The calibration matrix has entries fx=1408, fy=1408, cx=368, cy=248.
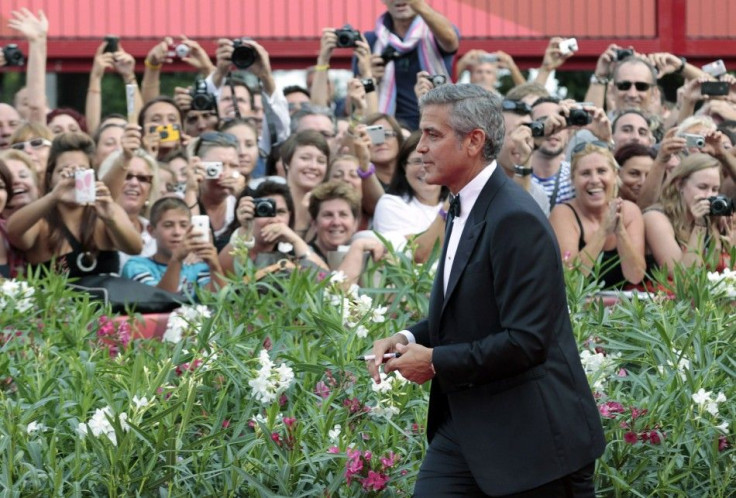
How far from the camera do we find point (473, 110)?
3.90 m

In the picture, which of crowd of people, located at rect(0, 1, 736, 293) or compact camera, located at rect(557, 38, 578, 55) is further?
compact camera, located at rect(557, 38, 578, 55)

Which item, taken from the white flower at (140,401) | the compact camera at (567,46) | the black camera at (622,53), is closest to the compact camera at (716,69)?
the black camera at (622,53)

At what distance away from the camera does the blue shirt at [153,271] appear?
748 cm

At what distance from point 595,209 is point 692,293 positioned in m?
1.62

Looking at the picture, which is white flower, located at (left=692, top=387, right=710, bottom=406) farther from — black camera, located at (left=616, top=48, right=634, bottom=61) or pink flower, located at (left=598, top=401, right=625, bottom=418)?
black camera, located at (left=616, top=48, right=634, bottom=61)

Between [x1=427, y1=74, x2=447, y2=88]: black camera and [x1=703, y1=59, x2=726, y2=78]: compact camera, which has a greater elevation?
[x1=703, y1=59, x2=726, y2=78]: compact camera

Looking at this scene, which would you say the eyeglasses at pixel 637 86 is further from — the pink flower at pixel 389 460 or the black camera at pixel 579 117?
the pink flower at pixel 389 460

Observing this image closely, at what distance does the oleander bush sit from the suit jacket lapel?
106 cm

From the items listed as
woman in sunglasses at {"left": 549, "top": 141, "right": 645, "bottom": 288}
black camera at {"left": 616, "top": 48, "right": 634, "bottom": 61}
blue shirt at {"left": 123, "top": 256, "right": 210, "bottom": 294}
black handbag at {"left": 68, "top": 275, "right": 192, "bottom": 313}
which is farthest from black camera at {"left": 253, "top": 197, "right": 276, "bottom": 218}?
black camera at {"left": 616, "top": 48, "right": 634, "bottom": 61}

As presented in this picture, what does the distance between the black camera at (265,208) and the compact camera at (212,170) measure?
3.30 feet

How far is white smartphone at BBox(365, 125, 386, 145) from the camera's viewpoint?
28.0 ft

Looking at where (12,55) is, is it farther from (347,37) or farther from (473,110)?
(473,110)

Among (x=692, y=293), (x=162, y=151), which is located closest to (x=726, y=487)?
(x=692, y=293)

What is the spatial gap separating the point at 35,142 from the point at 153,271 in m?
1.62
